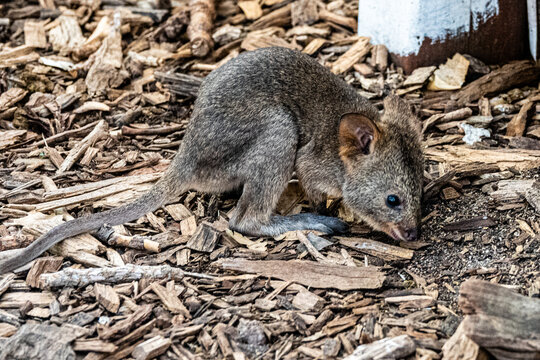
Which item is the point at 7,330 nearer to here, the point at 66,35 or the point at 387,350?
the point at 387,350

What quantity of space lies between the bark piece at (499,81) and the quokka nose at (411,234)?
2.57 metres

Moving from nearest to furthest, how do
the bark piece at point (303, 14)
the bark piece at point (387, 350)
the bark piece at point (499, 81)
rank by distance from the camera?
the bark piece at point (387, 350), the bark piece at point (499, 81), the bark piece at point (303, 14)

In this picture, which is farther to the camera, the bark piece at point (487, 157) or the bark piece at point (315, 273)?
the bark piece at point (487, 157)

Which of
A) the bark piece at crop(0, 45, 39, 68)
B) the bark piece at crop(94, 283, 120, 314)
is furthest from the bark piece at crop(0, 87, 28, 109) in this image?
the bark piece at crop(94, 283, 120, 314)

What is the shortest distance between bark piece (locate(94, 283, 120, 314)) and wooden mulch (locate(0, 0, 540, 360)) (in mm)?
17

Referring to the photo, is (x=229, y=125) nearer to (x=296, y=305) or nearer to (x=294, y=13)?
(x=296, y=305)

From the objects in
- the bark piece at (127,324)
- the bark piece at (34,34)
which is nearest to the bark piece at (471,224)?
the bark piece at (127,324)

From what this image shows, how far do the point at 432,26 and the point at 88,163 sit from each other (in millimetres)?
4540

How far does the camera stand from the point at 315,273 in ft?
18.0

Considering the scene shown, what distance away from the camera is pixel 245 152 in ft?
20.4

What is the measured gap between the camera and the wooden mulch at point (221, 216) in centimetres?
467

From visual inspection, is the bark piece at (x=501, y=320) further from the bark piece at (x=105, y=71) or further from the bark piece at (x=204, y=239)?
the bark piece at (x=105, y=71)

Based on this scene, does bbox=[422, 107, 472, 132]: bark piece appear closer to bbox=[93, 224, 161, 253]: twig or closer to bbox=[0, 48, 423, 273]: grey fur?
bbox=[0, 48, 423, 273]: grey fur

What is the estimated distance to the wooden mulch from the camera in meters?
4.67
